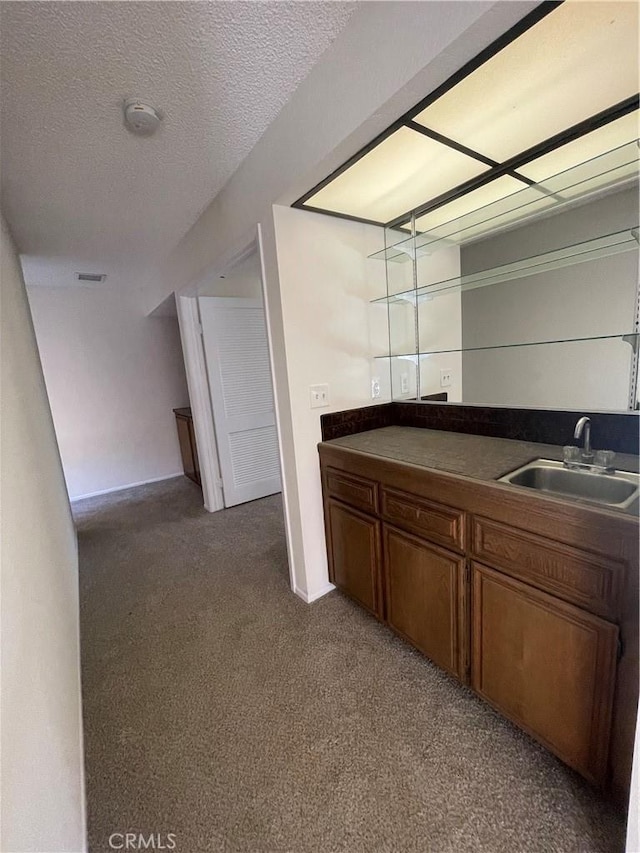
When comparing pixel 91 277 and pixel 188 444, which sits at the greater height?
pixel 91 277

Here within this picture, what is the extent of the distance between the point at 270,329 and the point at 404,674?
1.80 metres

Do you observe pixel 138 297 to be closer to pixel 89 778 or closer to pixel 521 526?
pixel 89 778

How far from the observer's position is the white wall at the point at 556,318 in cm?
146

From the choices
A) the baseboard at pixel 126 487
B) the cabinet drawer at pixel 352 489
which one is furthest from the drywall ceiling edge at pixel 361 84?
the baseboard at pixel 126 487

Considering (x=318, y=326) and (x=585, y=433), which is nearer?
(x=585, y=433)

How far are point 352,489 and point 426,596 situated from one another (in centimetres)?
58

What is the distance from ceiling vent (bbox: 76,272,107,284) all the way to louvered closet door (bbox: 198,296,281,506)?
137 cm

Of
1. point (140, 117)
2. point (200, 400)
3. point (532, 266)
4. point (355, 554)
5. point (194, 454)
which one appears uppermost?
point (140, 117)

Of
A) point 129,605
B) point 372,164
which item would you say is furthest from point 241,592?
point 372,164

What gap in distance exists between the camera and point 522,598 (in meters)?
1.15

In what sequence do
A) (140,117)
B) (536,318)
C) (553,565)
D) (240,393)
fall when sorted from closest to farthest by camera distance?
1. (553,565)
2. (140,117)
3. (536,318)
4. (240,393)

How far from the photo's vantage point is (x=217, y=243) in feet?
7.44

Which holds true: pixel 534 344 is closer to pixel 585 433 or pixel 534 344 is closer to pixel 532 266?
pixel 532 266


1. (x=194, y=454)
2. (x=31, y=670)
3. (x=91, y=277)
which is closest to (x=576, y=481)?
(x=31, y=670)
